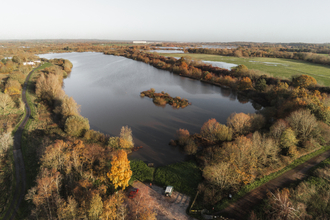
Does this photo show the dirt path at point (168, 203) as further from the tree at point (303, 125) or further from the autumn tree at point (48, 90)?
the autumn tree at point (48, 90)

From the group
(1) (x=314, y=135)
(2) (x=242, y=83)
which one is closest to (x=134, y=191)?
(1) (x=314, y=135)

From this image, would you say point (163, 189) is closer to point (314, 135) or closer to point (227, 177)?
point (227, 177)

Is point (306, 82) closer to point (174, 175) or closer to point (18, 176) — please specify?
point (174, 175)

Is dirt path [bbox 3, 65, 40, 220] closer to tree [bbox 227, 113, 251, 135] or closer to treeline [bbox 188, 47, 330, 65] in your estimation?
tree [bbox 227, 113, 251, 135]

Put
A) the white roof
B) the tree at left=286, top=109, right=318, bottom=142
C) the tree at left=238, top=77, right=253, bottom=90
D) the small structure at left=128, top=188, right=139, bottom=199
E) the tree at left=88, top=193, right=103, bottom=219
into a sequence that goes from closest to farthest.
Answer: the tree at left=88, top=193, right=103, bottom=219 → the small structure at left=128, top=188, right=139, bottom=199 → the white roof → the tree at left=286, top=109, right=318, bottom=142 → the tree at left=238, top=77, right=253, bottom=90

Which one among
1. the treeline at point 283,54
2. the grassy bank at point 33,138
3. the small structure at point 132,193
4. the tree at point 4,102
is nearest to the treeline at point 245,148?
the small structure at point 132,193

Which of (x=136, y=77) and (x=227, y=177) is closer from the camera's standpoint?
(x=227, y=177)

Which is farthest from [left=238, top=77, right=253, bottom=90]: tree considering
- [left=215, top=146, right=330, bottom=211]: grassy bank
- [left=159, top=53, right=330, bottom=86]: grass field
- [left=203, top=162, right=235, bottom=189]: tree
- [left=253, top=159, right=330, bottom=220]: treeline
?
[left=203, top=162, right=235, bottom=189]: tree
